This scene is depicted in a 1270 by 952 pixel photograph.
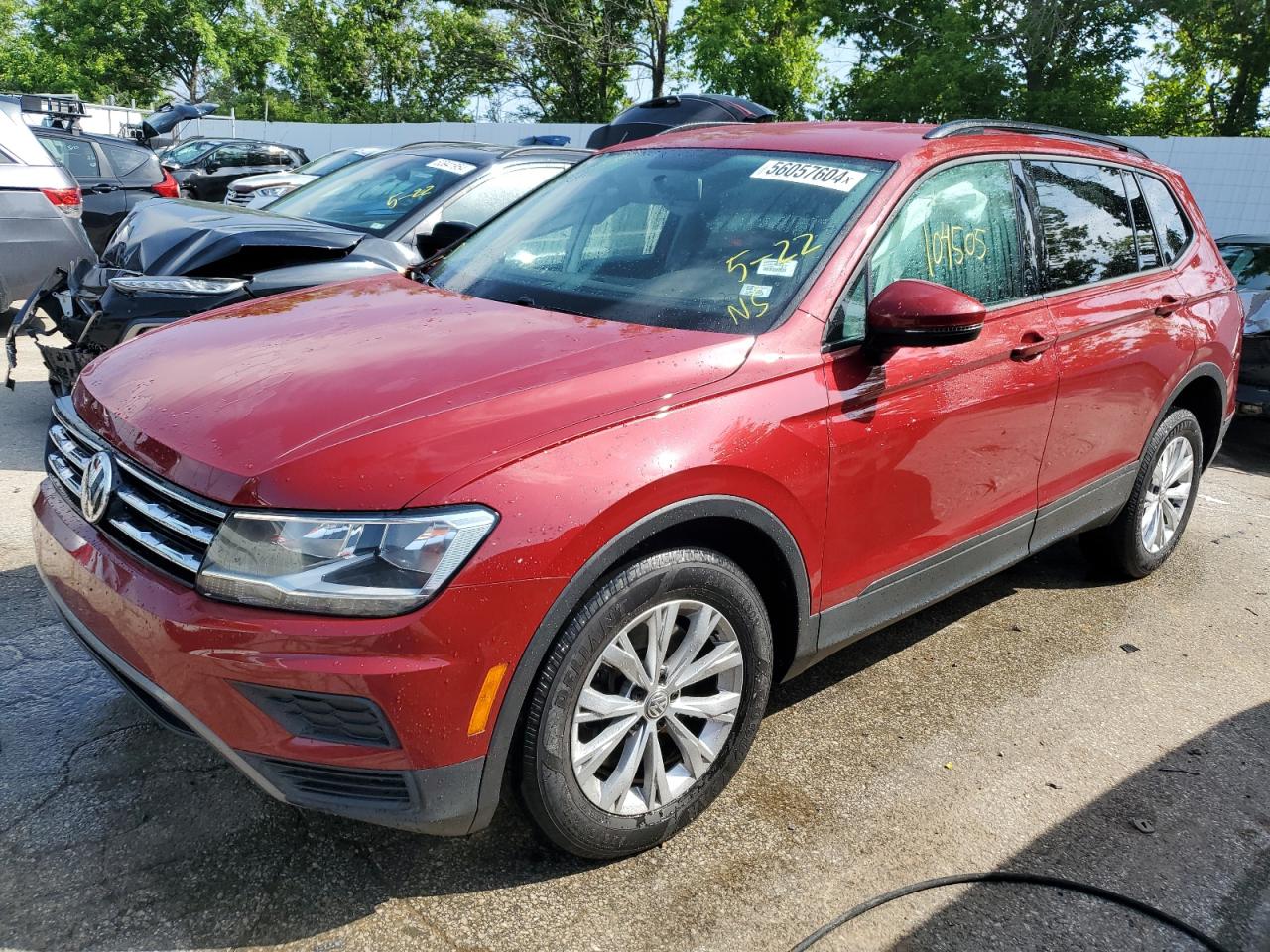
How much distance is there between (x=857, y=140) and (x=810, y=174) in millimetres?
264

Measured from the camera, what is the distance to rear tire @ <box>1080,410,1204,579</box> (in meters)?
4.27

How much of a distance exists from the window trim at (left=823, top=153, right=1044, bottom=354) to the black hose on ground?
4.43 feet

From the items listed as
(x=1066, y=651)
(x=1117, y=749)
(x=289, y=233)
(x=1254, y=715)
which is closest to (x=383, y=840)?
(x=1117, y=749)

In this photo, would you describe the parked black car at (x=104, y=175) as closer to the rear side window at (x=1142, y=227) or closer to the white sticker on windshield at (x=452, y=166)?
the white sticker on windshield at (x=452, y=166)

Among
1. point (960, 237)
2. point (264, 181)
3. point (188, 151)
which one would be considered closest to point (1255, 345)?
point (960, 237)

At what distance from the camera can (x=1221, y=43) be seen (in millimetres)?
22562

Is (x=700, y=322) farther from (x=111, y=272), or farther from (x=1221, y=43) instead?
(x=1221, y=43)

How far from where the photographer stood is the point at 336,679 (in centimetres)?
194

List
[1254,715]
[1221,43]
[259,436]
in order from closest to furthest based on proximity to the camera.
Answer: [259,436], [1254,715], [1221,43]

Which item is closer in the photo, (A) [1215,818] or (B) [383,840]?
(B) [383,840]

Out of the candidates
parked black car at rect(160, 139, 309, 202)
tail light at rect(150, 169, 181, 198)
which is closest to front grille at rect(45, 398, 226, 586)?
tail light at rect(150, 169, 181, 198)

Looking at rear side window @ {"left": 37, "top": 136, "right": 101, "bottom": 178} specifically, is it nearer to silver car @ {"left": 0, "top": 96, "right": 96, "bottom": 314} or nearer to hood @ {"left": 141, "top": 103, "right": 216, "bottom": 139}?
hood @ {"left": 141, "top": 103, "right": 216, "bottom": 139}

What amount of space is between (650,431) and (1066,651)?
93.8 inches

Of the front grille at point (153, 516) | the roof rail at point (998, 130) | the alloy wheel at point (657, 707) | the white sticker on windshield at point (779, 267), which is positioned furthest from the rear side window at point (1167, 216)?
the front grille at point (153, 516)
